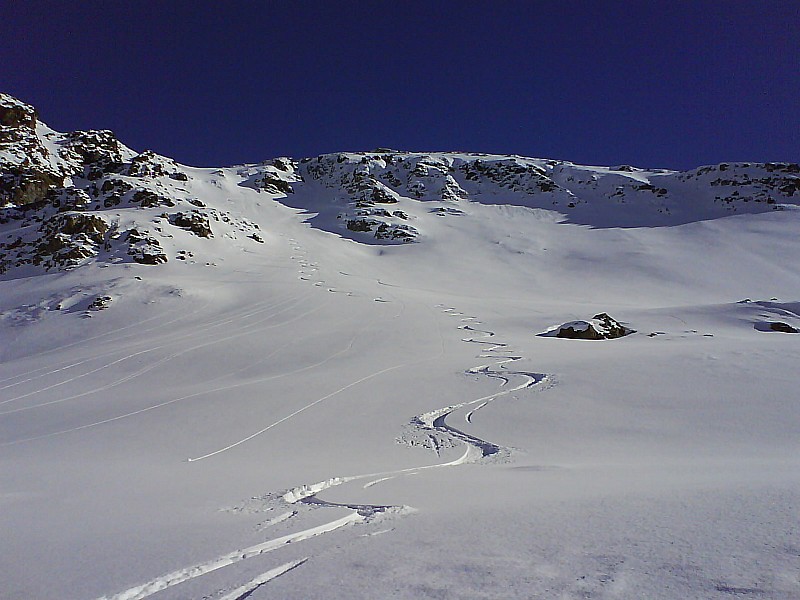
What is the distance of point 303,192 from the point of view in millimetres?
63344

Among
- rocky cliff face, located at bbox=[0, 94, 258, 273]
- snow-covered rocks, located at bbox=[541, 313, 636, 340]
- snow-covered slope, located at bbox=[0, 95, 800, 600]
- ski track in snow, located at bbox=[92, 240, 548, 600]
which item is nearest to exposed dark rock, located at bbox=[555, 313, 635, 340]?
snow-covered rocks, located at bbox=[541, 313, 636, 340]

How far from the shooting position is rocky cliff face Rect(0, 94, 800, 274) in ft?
92.4

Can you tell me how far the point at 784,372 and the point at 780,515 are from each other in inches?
229

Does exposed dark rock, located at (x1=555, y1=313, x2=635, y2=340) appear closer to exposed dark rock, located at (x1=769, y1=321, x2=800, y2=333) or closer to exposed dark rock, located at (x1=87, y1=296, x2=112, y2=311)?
exposed dark rock, located at (x1=769, y1=321, x2=800, y2=333)

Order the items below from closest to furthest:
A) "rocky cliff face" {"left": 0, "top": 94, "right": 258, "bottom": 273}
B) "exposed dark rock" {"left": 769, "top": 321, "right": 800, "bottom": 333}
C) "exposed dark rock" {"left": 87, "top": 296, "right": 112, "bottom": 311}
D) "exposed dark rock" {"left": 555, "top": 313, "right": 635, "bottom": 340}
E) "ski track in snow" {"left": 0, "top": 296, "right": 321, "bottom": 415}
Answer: "ski track in snow" {"left": 0, "top": 296, "right": 321, "bottom": 415} < "exposed dark rock" {"left": 555, "top": 313, "right": 635, "bottom": 340} < "exposed dark rock" {"left": 769, "top": 321, "right": 800, "bottom": 333} < "exposed dark rock" {"left": 87, "top": 296, "right": 112, "bottom": 311} < "rocky cliff face" {"left": 0, "top": 94, "right": 258, "bottom": 273}

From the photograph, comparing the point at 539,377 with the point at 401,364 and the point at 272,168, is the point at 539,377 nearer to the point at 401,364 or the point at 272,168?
the point at 401,364

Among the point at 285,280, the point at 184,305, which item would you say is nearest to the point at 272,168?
the point at 285,280

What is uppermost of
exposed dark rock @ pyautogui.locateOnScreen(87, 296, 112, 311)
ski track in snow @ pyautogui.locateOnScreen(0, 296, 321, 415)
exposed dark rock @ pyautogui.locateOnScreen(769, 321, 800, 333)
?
exposed dark rock @ pyautogui.locateOnScreen(87, 296, 112, 311)

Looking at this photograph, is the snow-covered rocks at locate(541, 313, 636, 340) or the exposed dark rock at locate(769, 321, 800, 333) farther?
the exposed dark rock at locate(769, 321, 800, 333)

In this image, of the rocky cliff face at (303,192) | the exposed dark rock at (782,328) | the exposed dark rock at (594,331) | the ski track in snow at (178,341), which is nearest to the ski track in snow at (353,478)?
the ski track in snow at (178,341)

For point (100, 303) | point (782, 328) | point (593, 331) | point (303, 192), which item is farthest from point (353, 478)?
point (303, 192)

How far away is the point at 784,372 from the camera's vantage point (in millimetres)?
6801

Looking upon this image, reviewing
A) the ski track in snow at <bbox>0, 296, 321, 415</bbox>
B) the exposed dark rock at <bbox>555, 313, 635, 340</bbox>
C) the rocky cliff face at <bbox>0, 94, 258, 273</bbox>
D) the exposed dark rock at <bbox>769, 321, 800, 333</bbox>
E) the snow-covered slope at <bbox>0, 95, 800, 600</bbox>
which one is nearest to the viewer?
the snow-covered slope at <bbox>0, 95, 800, 600</bbox>

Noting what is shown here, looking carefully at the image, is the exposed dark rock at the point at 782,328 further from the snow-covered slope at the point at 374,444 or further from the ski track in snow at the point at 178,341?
the ski track in snow at the point at 178,341
